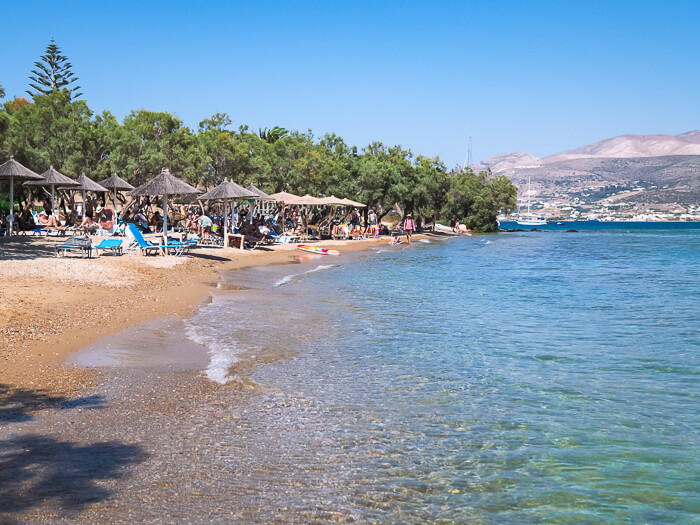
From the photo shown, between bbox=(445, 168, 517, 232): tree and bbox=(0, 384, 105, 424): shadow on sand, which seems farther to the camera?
bbox=(445, 168, 517, 232): tree

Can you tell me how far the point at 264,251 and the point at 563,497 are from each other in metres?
22.8

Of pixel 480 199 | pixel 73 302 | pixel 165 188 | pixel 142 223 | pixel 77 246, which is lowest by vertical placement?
pixel 73 302

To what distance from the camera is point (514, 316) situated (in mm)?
13281

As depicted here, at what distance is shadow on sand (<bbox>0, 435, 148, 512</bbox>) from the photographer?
13.2ft

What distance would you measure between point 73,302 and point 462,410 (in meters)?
7.44

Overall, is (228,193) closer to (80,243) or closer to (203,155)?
(80,243)

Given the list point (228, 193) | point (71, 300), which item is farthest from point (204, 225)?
point (71, 300)

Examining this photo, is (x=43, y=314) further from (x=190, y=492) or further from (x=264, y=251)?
(x=264, y=251)

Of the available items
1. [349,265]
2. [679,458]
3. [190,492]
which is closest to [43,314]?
[190,492]

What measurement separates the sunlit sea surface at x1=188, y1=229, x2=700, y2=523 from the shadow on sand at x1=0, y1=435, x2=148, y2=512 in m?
0.97

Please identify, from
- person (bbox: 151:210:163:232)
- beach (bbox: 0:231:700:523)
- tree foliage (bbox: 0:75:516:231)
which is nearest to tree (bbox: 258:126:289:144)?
tree foliage (bbox: 0:75:516:231)

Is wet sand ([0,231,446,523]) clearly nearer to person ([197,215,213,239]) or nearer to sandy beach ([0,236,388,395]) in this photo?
sandy beach ([0,236,388,395])

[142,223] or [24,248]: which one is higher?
[142,223]

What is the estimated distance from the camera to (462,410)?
6.62 meters
